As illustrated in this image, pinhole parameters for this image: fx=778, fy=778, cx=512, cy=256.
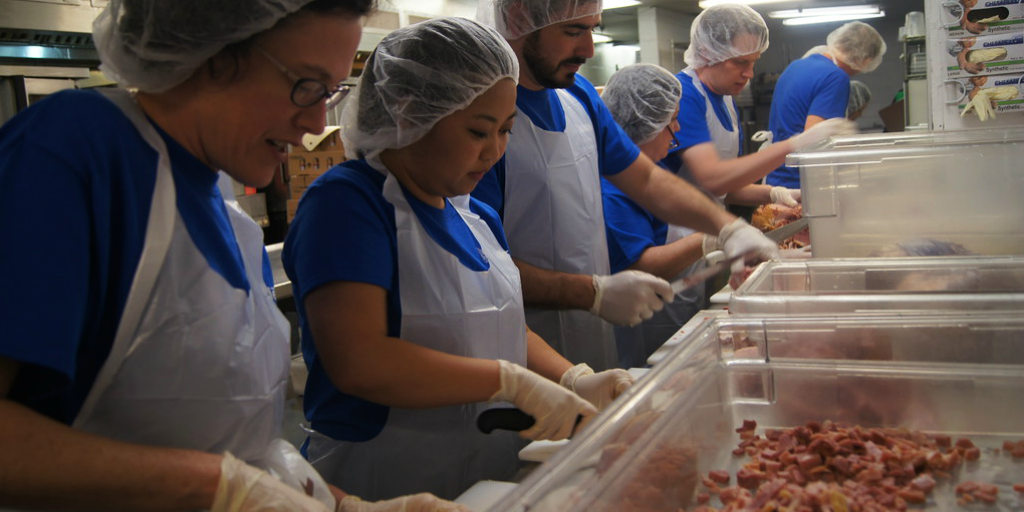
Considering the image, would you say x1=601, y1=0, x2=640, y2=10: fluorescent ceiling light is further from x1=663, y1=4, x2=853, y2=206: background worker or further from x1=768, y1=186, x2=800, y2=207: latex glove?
x1=768, y1=186, x2=800, y2=207: latex glove

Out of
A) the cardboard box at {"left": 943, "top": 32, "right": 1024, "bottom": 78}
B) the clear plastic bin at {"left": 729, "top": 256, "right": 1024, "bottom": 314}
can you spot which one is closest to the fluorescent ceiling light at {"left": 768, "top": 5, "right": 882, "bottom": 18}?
the cardboard box at {"left": 943, "top": 32, "right": 1024, "bottom": 78}

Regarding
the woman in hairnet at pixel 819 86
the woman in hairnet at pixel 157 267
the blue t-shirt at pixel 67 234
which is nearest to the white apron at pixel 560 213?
the woman in hairnet at pixel 157 267

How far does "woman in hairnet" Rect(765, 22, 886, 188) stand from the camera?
15.8 ft

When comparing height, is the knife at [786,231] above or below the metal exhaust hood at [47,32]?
below

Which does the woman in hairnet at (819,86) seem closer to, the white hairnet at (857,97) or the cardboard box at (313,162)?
the white hairnet at (857,97)

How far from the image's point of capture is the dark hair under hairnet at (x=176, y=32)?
43.3 inches

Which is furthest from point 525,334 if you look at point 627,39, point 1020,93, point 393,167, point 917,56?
point 627,39

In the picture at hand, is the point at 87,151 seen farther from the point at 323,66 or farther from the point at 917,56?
the point at 917,56

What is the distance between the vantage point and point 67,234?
93 cm

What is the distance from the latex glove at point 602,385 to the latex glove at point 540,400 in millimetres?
166

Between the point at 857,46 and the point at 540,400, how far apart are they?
4.77 meters

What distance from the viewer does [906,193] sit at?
8.48ft

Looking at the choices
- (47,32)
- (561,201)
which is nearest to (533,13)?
(561,201)

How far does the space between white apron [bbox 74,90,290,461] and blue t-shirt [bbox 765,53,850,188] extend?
4.10 metres
